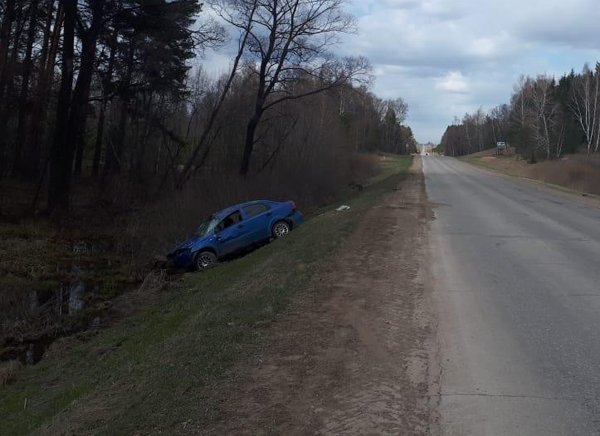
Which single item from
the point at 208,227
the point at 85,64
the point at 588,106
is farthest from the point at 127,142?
the point at 588,106

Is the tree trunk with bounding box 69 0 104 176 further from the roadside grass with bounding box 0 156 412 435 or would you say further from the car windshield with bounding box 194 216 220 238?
the roadside grass with bounding box 0 156 412 435

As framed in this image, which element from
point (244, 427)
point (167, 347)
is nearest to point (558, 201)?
point (167, 347)

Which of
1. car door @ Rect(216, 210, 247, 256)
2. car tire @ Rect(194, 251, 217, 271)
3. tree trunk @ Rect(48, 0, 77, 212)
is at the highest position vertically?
tree trunk @ Rect(48, 0, 77, 212)

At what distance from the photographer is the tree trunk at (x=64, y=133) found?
75.7ft

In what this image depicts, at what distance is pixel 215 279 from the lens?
14.0m

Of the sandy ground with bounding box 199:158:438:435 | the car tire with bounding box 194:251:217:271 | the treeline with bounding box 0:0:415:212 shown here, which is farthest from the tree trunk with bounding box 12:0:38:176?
the sandy ground with bounding box 199:158:438:435

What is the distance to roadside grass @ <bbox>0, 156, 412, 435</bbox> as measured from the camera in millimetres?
5031

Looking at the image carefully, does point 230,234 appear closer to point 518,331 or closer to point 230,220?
point 230,220

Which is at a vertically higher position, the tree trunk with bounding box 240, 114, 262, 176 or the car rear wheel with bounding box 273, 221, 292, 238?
the tree trunk with bounding box 240, 114, 262, 176

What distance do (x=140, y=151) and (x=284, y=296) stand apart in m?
24.7

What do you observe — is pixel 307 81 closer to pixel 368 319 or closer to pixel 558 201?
pixel 558 201

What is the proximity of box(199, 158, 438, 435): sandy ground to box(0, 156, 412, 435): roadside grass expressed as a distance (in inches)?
11.6

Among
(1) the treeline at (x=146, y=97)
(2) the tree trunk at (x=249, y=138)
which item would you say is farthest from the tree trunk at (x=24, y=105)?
(2) the tree trunk at (x=249, y=138)

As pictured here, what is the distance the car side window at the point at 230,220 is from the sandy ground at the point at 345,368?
7.89 meters
